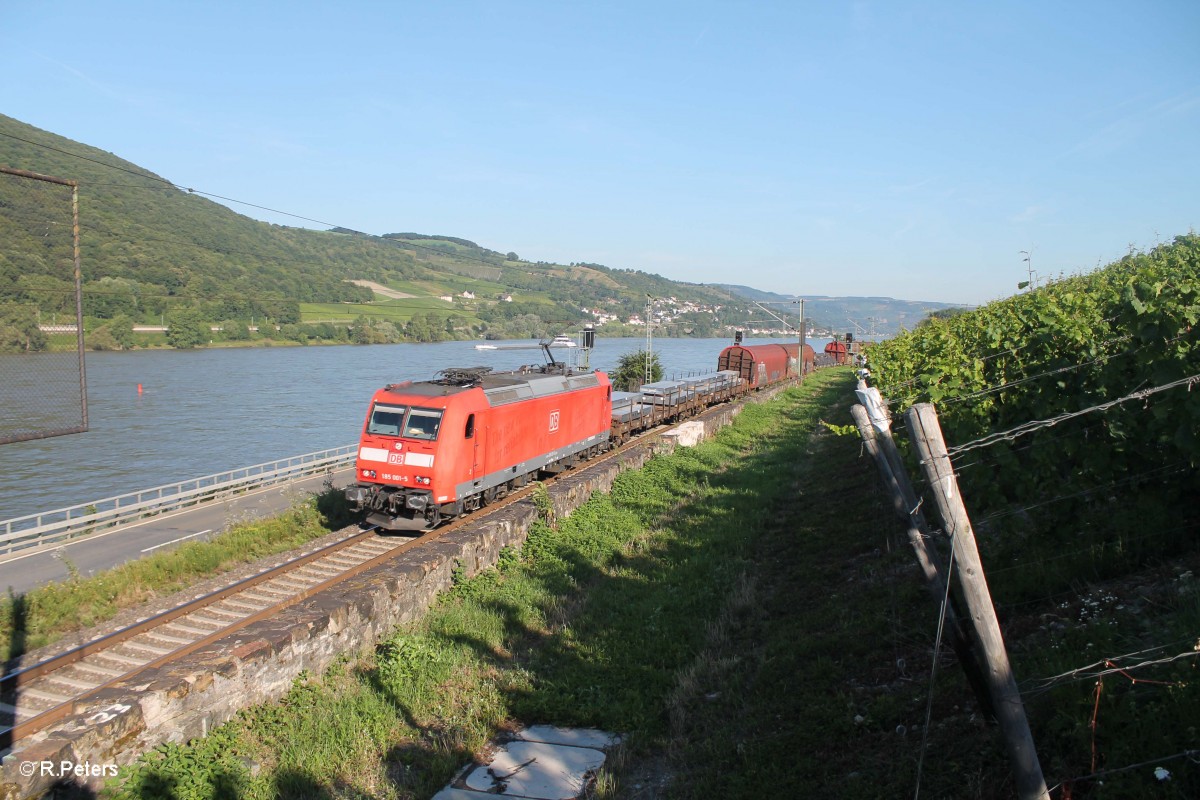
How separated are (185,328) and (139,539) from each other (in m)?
63.1

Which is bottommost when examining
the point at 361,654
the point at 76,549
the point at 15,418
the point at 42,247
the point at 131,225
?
the point at 76,549

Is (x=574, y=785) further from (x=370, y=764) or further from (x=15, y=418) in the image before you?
(x=15, y=418)

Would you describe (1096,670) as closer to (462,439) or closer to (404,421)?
(462,439)

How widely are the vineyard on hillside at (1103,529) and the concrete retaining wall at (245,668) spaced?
7034 mm

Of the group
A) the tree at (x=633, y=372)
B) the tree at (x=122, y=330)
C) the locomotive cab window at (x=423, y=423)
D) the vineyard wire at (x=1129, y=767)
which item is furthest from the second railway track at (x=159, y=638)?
the tree at (x=122, y=330)

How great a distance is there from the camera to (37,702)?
8.02 m

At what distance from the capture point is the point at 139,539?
19.5m

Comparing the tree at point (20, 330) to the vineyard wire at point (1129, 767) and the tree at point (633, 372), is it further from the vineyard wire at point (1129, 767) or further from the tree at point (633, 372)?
the tree at point (633, 372)

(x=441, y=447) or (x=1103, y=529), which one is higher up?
(x=1103, y=529)

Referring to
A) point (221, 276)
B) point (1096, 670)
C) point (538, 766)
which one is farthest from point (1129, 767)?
point (221, 276)

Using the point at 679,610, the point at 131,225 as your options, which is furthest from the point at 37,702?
the point at 131,225

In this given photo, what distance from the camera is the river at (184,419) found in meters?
30.8

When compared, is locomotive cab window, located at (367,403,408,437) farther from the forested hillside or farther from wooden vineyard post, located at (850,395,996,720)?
wooden vineyard post, located at (850,395,996,720)

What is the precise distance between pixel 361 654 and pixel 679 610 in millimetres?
4382
